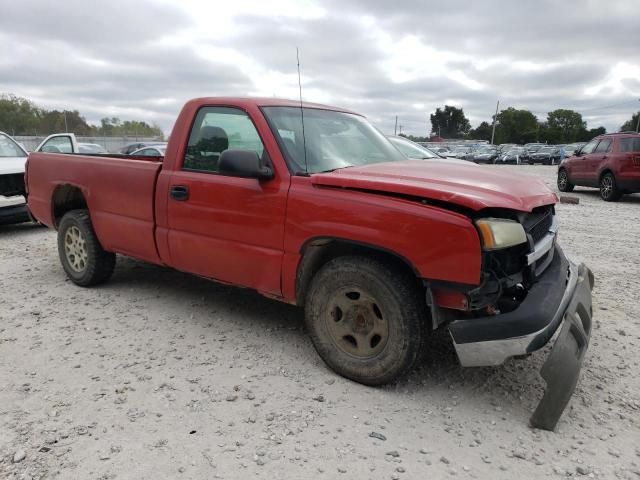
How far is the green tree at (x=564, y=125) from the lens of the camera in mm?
106875

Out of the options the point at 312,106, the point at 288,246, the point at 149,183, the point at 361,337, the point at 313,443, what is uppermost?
the point at 312,106

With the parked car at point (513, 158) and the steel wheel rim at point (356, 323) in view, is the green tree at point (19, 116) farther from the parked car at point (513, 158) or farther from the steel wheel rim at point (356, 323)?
the steel wheel rim at point (356, 323)

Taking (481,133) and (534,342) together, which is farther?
(481,133)

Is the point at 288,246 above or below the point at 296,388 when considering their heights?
above

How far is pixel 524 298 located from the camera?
2.88 metres

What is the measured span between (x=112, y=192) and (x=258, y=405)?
2589 mm

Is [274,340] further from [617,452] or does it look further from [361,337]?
[617,452]

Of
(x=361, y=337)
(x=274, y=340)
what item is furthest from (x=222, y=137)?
(x=361, y=337)

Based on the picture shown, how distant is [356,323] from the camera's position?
3.14 metres

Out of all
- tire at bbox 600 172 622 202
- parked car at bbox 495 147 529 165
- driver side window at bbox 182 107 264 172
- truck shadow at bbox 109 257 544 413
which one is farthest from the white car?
parked car at bbox 495 147 529 165

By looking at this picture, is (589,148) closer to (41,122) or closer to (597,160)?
(597,160)

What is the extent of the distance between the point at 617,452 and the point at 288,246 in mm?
2168

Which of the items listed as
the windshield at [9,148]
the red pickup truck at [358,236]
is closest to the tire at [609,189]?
the red pickup truck at [358,236]

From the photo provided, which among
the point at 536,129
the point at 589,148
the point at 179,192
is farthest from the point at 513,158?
the point at 536,129
